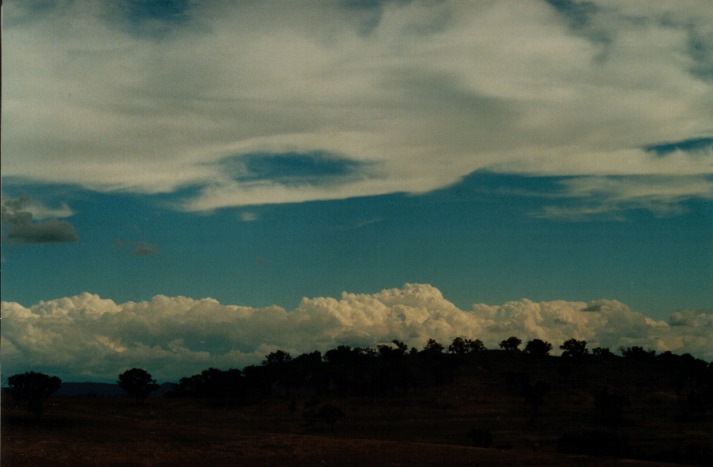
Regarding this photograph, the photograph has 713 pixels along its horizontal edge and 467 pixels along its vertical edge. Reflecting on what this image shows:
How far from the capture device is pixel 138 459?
46.6 meters

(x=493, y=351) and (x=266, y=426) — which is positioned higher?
(x=493, y=351)

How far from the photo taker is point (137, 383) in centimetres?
10281

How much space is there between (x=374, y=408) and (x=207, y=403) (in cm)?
2940

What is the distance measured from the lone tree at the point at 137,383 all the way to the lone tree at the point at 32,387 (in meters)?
28.6

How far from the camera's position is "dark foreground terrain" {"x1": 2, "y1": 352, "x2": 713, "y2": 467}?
4884 cm

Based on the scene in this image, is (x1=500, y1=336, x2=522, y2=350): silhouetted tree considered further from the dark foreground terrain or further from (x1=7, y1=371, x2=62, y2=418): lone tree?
(x1=7, y1=371, x2=62, y2=418): lone tree

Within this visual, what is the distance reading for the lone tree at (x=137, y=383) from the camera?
10294 cm

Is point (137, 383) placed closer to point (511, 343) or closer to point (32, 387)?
point (32, 387)

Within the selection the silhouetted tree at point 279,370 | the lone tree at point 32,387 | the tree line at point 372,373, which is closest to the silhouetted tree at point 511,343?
the tree line at point 372,373

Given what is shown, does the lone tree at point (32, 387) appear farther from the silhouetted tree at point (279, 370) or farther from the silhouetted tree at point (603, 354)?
the silhouetted tree at point (603, 354)

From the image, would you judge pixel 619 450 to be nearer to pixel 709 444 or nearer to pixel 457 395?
pixel 709 444

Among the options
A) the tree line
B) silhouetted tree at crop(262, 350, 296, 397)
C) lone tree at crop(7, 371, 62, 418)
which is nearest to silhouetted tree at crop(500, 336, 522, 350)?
the tree line

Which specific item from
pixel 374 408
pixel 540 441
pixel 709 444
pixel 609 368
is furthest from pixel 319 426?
pixel 609 368

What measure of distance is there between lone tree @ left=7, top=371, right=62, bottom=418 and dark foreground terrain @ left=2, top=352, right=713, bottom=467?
1.70 metres
